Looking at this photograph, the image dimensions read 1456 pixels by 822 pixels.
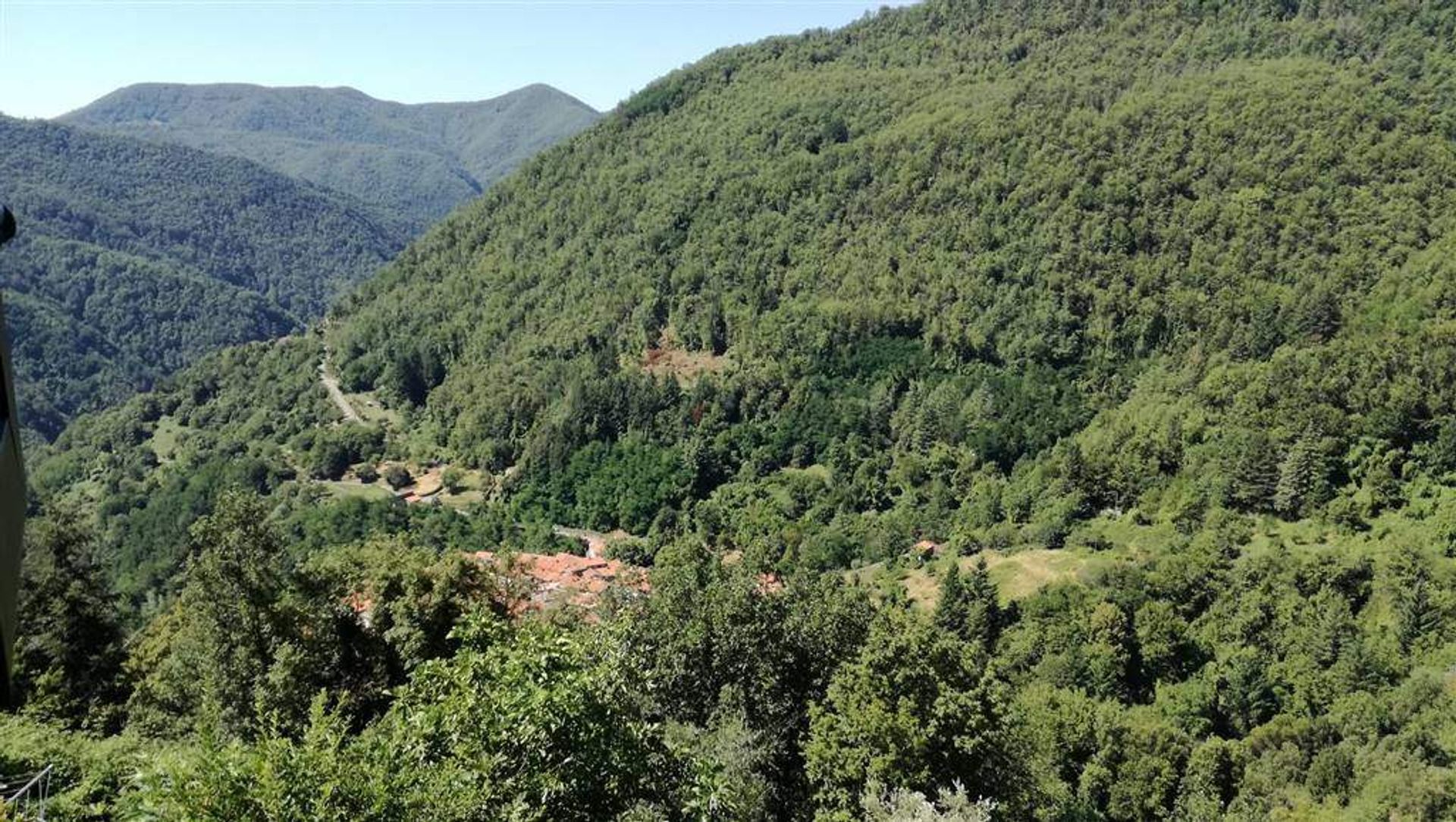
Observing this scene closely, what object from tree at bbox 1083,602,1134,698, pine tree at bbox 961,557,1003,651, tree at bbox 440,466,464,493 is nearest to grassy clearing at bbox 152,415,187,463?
tree at bbox 440,466,464,493

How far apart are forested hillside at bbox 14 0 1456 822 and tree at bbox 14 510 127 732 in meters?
0.22

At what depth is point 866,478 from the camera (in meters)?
108

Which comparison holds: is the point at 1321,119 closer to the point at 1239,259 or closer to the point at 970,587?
the point at 1239,259

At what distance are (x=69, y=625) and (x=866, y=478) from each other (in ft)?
286

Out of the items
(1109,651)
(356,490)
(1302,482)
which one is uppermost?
(356,490)

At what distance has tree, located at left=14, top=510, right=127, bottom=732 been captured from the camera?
29.7 m

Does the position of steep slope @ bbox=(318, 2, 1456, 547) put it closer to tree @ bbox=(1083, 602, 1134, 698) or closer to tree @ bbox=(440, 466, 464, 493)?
tree @ bbox=(440, 466, 464, 493)

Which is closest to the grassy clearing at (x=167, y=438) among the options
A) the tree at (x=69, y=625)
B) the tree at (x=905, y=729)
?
the tree at (x=69, y=625)

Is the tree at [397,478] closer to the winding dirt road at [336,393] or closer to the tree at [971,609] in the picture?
the winding dirt road at [336,393]

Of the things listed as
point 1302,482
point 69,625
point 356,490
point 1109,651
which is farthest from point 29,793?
point 356,490

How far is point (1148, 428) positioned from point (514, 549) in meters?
71.4

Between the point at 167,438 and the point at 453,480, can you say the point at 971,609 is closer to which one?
the point at 453,480

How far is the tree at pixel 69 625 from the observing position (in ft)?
97.5

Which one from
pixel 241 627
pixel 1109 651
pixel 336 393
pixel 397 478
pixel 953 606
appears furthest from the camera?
pixel 336 393
